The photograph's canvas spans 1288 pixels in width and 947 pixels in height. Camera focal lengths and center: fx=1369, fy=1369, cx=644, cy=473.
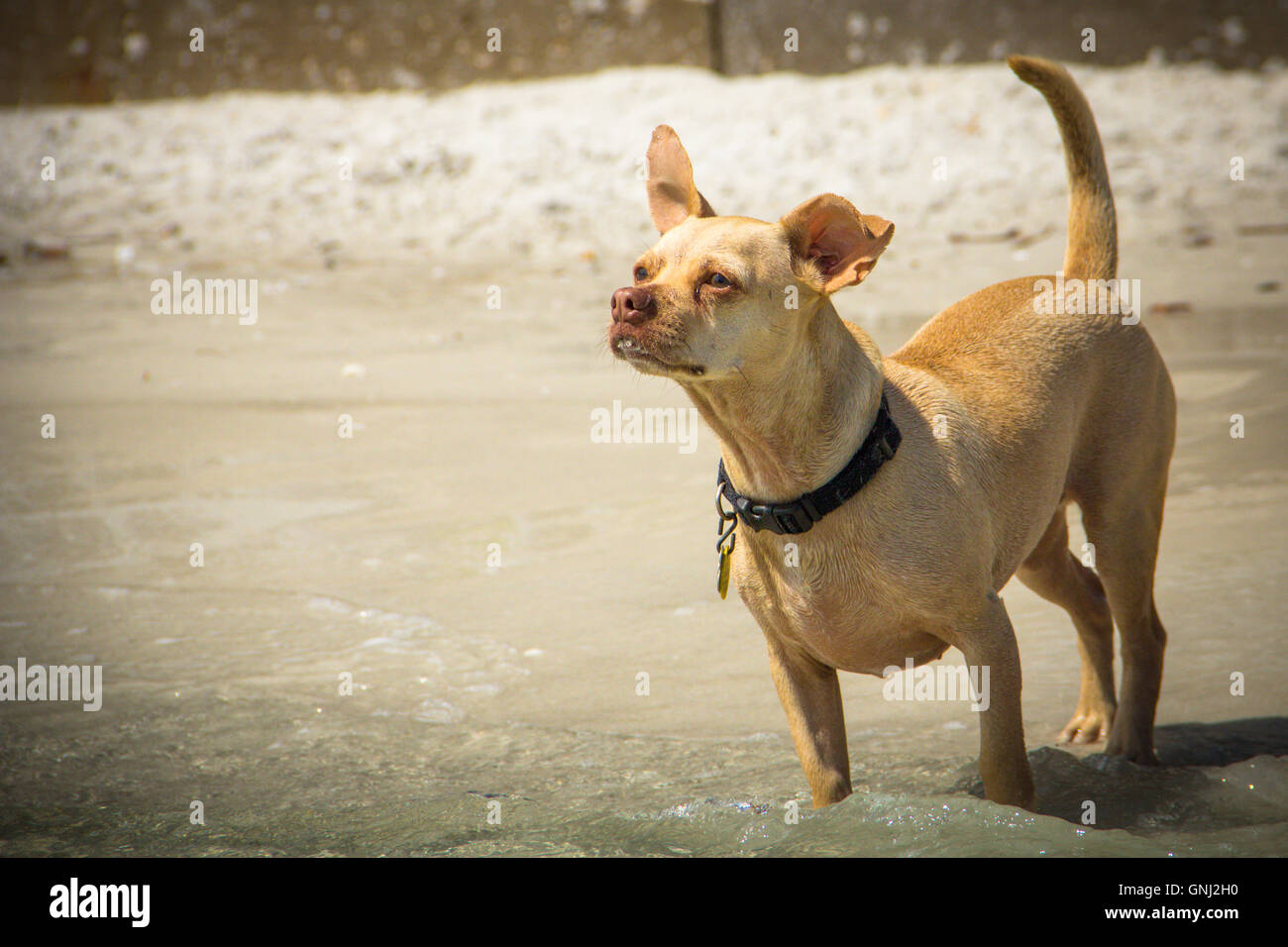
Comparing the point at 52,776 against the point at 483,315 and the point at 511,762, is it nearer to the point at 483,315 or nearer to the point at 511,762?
the point at 511,762

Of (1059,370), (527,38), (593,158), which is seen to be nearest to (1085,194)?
(1059,370)

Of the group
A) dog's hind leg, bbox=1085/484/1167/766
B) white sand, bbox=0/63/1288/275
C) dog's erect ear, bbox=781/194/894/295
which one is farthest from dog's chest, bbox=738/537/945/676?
white sand, bbox=0/63/1288/275

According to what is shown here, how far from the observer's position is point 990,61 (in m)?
16.2

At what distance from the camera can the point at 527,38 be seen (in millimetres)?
16734

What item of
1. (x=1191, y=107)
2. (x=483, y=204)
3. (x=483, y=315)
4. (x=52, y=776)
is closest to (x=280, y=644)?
(x=52, y=776)

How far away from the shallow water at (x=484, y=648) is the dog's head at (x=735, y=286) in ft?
4.25

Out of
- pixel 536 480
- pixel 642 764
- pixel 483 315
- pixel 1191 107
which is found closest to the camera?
pixel 642 764

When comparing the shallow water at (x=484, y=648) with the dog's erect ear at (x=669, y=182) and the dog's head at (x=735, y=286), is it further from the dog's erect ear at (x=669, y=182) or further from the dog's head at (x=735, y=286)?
the dog's erect ear at (x=669, y=182)

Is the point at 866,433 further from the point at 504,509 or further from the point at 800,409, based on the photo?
the point at 504,509

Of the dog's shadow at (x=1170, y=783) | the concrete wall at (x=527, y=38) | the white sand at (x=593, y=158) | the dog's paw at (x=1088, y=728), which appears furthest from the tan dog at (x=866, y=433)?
the concrete wall at (x=527, y=38)

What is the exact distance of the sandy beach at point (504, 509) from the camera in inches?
159

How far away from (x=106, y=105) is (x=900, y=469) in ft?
52.4
